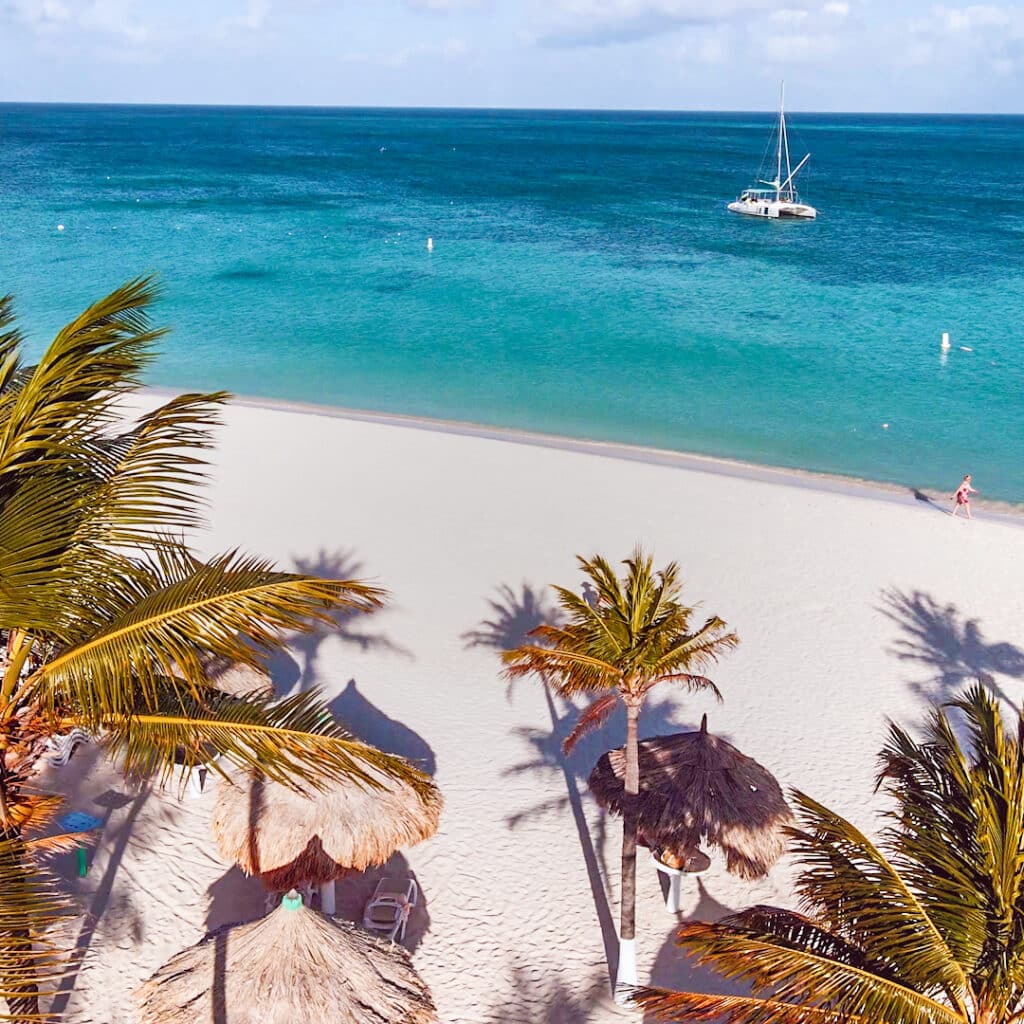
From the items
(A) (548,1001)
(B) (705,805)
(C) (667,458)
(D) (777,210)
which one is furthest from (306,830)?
(D) (777,210)

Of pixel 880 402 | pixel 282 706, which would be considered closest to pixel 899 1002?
pixel 282 706

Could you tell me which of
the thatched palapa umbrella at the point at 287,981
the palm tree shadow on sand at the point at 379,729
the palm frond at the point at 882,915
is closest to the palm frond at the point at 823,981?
the palm frond at the point at 882,915

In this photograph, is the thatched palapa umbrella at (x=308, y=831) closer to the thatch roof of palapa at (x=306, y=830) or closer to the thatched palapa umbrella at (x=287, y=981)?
the thatch roof of palapa at (x=306, y=830)

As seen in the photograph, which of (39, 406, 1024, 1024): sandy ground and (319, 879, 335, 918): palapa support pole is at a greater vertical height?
(39, 406, 1024, 1024): sandy ground

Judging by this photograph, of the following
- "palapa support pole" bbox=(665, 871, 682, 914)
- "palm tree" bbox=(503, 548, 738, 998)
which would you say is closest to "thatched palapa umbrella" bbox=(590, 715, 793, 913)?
"palapa support pole" bbox=(665, 871, 682, 914)

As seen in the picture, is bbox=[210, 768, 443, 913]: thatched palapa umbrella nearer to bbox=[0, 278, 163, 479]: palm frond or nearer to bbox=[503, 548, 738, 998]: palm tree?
bbox=[503, 548, 738, 998]: palm tree

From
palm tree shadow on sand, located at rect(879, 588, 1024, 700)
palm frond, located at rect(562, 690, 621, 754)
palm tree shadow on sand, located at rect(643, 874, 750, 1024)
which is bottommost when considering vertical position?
palm tree shadow on sand, located at rect(643, 874, 750, 1024)
